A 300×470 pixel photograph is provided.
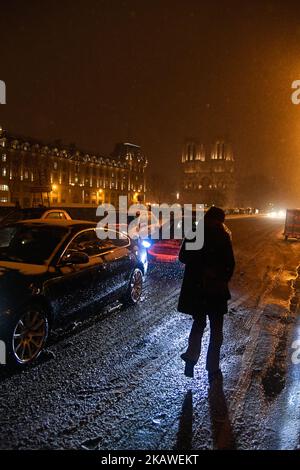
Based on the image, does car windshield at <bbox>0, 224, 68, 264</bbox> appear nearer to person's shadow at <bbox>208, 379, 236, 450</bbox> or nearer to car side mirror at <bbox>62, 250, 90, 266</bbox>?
car side mirror at <bbox>62, 250, 90, 266</bbox>

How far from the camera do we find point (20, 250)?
588cm

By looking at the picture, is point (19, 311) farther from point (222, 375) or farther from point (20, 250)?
point (222, 375)

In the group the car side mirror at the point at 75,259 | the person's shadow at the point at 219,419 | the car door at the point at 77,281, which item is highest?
the car side mirror at the point at 75,259

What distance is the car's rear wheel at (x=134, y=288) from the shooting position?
24.8ft

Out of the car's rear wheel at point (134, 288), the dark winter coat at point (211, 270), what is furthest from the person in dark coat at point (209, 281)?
the car's rear wheel at point (134, 288)

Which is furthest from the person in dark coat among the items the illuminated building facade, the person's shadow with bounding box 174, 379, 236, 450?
the illuminated building facade

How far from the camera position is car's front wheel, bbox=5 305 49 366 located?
14.7 feet

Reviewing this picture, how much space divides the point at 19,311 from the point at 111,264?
2.40 metres

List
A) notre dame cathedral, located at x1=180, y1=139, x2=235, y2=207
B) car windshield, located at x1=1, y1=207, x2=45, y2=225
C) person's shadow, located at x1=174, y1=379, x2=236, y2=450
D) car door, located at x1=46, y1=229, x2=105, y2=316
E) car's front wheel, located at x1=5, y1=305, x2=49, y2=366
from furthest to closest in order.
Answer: notre dame cathedral, located at x1=180, y1=139, x2=235, y2=207 < car windshield, located at x1=1, y1=207, x2=45, y2=225 < car door, located at x1=46, y1=229, x2=105, y2=316 < car's front wheel, located at x1=5, y1=305, x2=49, y2=366 < person's shadow, located at x1=174, y1=379, x2=236, y2=450

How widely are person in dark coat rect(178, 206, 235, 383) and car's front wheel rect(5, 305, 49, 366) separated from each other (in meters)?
1.78

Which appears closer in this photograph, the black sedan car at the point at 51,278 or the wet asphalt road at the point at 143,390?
the wet asphalt road at the point at 143,390

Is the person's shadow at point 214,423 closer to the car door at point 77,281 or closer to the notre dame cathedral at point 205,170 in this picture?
the car door at point 77,281
